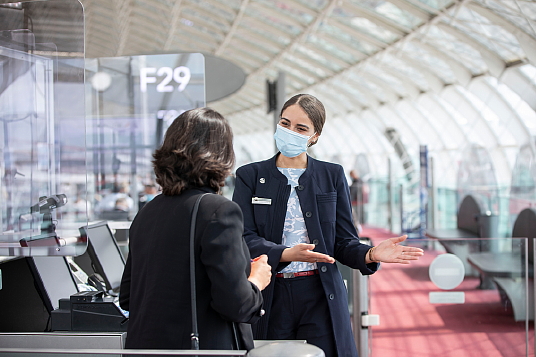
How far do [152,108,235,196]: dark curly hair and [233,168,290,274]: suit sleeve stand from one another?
61cm

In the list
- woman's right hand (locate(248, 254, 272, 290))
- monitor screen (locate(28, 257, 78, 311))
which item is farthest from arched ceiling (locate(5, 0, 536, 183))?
woman's right hand (locate(248, 254, 272, 290))

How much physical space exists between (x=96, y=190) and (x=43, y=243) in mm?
4288

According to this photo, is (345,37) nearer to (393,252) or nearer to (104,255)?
(104,255)

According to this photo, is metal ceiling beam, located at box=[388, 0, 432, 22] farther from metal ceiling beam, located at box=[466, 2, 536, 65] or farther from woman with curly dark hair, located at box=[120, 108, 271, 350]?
woman with curly dark hair, located at box=[120, 108, 271, 350]

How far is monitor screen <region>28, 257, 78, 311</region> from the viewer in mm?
2725

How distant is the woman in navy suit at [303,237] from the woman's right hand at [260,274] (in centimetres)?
30

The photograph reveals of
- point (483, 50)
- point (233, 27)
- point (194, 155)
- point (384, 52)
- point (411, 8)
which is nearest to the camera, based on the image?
point (194, 155)

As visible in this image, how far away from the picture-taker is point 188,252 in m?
1.62

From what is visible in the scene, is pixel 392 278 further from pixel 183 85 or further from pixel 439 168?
pixel 439 168

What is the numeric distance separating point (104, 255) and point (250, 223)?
4.97 feet

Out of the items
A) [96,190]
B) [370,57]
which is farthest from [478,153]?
[96,190]

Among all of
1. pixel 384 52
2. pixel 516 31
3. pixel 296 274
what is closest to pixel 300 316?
pixel 296 274

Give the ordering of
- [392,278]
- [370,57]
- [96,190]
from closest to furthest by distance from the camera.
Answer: [392,278] < [96,190] < [370,57]

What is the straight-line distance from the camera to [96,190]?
683 centimetres
